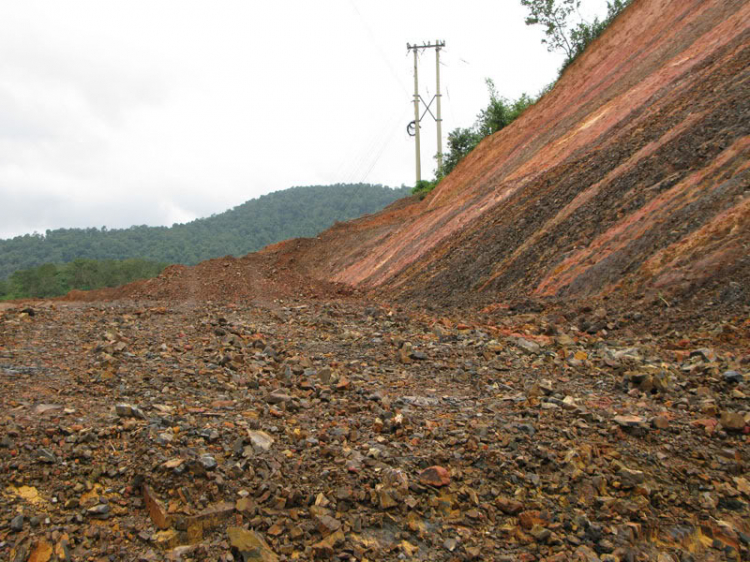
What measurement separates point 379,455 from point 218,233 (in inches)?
3133

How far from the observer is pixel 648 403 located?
5004 mm

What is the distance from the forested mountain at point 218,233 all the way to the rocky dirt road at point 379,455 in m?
60.3

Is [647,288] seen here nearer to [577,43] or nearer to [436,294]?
[436,294]

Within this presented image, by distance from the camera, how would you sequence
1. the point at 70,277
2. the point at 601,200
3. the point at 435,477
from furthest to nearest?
1. the point at 70,277
2. the point at 601,200
3. the point at 435,477

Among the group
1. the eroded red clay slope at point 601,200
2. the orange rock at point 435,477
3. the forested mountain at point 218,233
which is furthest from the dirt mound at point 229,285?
the forested mountain at point 218,233

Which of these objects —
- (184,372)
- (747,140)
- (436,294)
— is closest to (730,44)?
(747,140)

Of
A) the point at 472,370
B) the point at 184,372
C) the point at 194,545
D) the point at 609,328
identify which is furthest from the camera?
the point at 609,328

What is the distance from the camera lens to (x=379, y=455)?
399 centimetres

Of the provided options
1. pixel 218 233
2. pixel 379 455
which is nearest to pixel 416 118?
pixel 379 455

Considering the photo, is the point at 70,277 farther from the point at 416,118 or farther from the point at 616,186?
the point at 616,186

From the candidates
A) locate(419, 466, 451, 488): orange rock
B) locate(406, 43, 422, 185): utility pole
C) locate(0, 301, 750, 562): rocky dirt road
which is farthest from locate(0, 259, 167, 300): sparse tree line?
locate(419, 466, 451, 488): orange rock

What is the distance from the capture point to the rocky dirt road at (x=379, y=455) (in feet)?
10.4

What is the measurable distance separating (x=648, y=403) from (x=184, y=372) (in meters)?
4.61

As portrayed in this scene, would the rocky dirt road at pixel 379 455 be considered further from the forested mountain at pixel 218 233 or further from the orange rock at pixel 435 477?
the forested mountain at pixel 218 233
